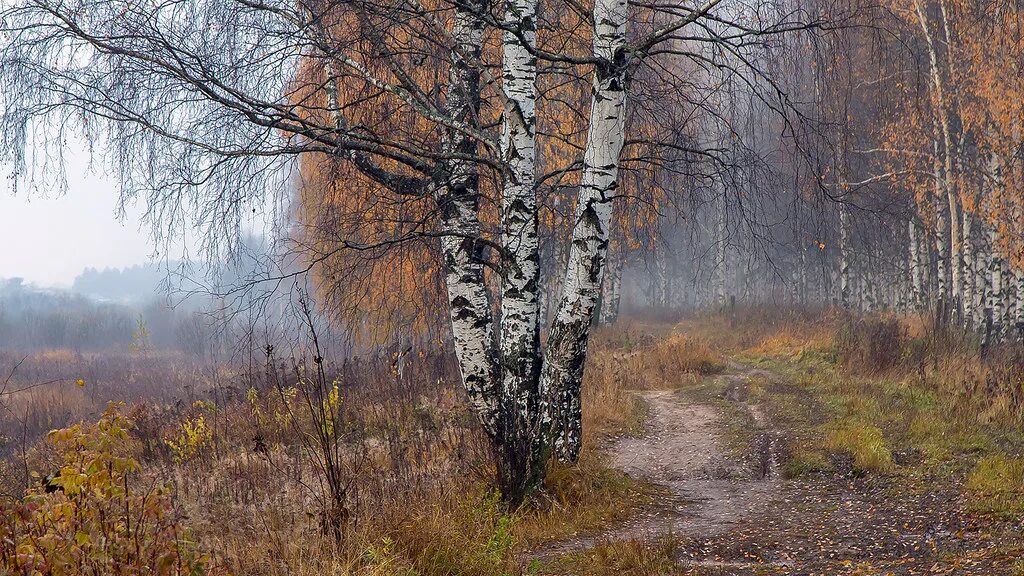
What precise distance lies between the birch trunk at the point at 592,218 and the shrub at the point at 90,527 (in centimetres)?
345

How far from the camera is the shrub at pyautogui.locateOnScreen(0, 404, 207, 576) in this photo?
3.04m

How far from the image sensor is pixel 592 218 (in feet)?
21.2

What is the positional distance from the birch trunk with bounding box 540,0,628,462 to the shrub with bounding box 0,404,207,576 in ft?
11.3

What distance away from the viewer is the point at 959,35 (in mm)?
14328

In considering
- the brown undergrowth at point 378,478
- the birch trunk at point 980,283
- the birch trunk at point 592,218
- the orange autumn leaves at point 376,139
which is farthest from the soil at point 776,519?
the birch trunk at point 980,283

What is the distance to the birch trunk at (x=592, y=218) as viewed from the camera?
21.0 feet

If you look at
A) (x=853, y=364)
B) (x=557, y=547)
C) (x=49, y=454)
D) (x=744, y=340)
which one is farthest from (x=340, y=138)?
(x=744, y=340)

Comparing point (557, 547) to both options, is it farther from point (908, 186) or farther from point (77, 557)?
point (908, 186)

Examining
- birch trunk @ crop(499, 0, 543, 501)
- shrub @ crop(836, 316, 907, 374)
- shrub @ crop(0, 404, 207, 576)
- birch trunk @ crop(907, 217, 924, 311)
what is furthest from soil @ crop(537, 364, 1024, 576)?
birch trunk @ crop(907, 217, 924, 311)

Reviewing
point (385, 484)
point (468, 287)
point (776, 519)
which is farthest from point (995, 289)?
point (385, 484)

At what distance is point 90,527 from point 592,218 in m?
4.43

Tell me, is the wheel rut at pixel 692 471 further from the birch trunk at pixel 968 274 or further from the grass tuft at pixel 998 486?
the birch trunk at pixel 968 274

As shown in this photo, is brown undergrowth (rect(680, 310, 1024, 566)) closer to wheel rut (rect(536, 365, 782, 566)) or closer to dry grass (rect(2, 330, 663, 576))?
wheel rut (rect(536, 365, 782, 566))

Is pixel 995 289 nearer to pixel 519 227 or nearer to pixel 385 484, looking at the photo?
pixel 519 227
